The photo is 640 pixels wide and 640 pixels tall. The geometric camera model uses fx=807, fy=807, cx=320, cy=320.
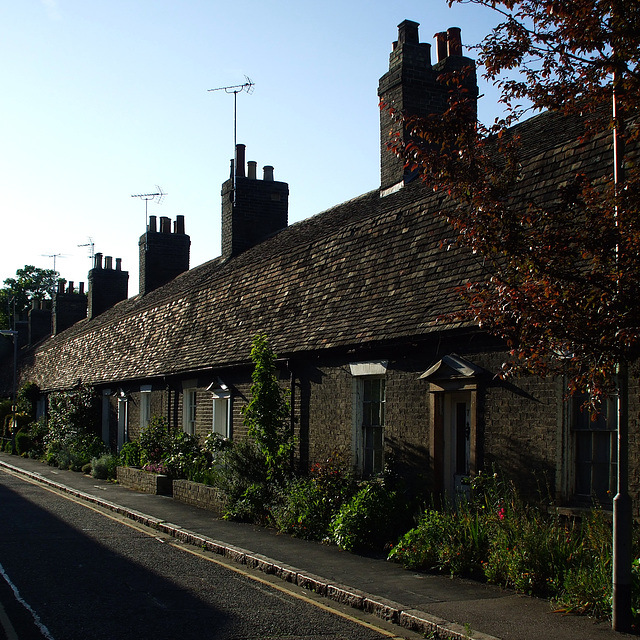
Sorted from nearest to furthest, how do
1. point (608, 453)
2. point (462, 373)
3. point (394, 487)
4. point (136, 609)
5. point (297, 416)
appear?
point (136, 609)
point (608, 453)
point (462, 373)
point (394, 487)
point (297, 416)

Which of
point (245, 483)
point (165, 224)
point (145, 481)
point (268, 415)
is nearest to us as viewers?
point (268, 415)

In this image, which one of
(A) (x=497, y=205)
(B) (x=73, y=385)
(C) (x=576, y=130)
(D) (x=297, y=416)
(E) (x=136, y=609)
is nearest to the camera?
(A) (x=497, y=205)

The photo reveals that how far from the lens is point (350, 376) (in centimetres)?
1369

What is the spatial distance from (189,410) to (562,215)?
50.8 feet

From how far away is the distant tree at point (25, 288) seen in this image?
76.8 metres

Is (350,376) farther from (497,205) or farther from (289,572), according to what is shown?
(497,205)

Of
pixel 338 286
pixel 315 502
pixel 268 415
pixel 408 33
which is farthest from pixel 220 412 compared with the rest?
pixel 408 33

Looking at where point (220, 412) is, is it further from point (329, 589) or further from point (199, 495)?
point (329, 589)

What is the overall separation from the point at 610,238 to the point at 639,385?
9.17ft

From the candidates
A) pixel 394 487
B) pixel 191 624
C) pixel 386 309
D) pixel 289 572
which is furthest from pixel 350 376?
pixel 191 624

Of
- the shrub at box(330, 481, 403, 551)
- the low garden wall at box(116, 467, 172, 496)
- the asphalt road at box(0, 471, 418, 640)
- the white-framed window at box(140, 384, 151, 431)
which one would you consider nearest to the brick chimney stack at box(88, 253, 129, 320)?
the white-framed window at box(140, 384, 151, 431)

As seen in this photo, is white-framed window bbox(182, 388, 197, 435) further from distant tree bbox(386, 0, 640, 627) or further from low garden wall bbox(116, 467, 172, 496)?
distant tree bbox(386, 0, 640, 627)

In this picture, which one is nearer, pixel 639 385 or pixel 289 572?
pixel 639 385

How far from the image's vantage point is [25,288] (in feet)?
259
